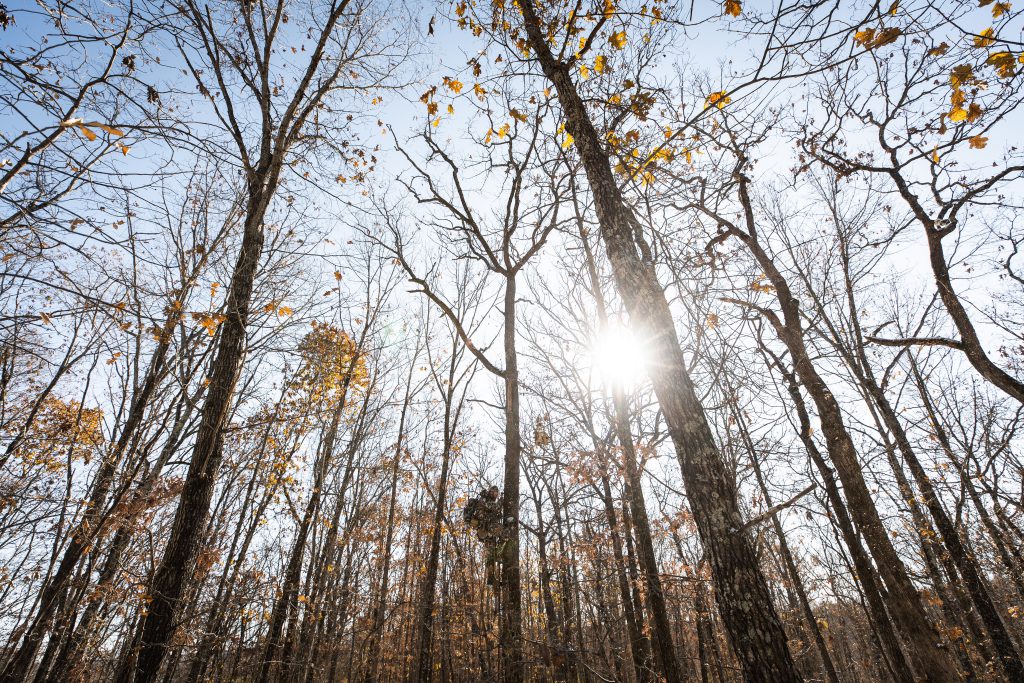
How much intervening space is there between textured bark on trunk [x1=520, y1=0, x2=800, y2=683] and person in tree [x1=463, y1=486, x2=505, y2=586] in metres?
2.73

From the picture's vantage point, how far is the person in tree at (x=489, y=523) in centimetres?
460

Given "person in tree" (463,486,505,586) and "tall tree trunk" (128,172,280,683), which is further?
"person in tree" (463,486,505,586)

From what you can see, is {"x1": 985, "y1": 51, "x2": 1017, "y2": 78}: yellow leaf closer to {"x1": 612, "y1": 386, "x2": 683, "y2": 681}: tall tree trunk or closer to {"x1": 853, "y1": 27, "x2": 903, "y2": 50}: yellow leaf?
{"x1": 853, "y1": 27, "x2": 903, "y2": 50}: yellow leaf

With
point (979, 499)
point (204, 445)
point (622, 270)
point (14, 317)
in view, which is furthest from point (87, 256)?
point (979, 499)

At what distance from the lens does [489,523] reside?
4.80 metres

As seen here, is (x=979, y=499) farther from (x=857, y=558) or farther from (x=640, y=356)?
(x=640, y=356)

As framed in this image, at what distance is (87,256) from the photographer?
282 centimetres

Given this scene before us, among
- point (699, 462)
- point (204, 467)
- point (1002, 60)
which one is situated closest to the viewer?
point (699, 462)

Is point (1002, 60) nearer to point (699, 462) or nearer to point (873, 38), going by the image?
point (873, 38)

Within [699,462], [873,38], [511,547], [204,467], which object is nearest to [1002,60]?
[873,38]

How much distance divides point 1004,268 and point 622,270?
9.77m

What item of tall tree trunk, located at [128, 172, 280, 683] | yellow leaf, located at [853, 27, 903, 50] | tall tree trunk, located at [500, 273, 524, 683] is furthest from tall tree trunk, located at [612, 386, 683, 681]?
yellow leaf, located at [853, 27, 903, 50]

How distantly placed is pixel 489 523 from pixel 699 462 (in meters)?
2.99

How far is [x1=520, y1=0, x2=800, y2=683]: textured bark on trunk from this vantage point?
2.16 meters
